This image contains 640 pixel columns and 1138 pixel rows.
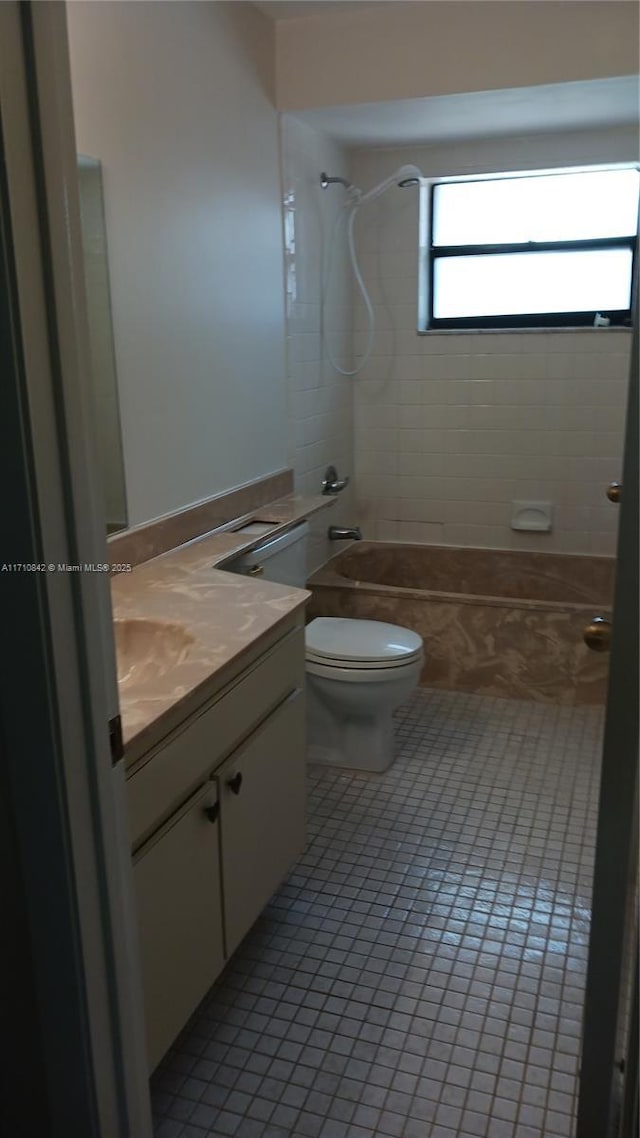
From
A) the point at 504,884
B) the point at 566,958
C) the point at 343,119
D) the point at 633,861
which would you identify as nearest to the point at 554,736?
the point at 504,884

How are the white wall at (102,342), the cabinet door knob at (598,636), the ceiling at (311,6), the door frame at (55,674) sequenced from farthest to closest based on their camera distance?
1. the ceiling at (311,6)
2. the white wall at (102,342)
3. the cabinet door knob at (598,636)
4. the door frame at (55,674)

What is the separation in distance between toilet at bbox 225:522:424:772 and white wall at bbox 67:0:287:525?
12.0 inches

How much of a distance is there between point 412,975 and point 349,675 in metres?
0.94

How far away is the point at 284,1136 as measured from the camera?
61.1 inches

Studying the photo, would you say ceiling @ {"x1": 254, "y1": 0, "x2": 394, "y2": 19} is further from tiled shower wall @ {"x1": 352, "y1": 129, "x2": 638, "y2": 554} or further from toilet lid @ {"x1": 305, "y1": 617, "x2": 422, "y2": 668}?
toilet lid @ {"x1": 305, "y1": 617, "x2": 422, "y2": 668}

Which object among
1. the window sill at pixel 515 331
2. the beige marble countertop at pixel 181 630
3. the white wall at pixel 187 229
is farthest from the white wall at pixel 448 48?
the beige marble countertop at pixel 181 630

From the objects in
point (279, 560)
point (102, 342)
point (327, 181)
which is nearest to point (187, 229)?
point (102, 342)

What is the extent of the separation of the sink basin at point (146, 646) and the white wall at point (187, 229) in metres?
0.57

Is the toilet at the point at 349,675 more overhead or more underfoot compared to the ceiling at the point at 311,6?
more underfoot

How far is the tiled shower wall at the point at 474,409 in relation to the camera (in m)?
3.71

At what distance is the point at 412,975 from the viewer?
1.95 m

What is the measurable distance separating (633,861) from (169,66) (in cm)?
223

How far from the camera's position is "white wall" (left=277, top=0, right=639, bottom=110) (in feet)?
8.96

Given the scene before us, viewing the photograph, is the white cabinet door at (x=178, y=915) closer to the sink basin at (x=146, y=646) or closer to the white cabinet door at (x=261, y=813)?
the white cabinet door at (x=261, y=813)
